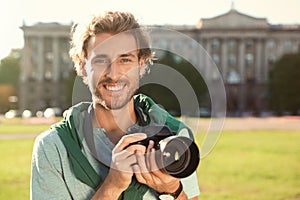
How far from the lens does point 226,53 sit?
73.4m

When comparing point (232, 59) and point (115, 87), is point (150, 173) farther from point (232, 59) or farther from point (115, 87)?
point (232, 59)

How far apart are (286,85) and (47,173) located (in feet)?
181

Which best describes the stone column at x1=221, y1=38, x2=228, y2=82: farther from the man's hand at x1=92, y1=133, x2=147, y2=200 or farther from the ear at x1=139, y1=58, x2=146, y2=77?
the man's hand at x1=92, y1=133, x2=147, y2=200

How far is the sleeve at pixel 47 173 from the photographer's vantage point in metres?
1.67

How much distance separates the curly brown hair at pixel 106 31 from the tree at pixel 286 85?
53.0m

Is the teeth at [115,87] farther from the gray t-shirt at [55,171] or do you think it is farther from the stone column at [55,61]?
the stone column at [55,61]

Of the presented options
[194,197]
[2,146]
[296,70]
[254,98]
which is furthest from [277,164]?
[254,98]

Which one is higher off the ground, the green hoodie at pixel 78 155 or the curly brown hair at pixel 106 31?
the curly brown hair at pixel 106 31

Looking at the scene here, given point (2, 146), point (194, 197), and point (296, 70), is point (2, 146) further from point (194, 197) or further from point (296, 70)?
point (296, 70)

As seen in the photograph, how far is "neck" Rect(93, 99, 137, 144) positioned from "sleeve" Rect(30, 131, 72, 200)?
0.18 meters

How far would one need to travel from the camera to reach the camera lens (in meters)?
1.50

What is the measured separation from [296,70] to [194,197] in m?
54.9

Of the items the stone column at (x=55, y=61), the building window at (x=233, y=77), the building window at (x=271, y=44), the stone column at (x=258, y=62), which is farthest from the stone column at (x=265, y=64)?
the stone column at (x=55, y=61)

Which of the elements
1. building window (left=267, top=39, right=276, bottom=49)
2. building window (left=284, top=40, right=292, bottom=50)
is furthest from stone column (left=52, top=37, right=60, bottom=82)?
building window (left=284, top=40, right=292, bottom=50)
